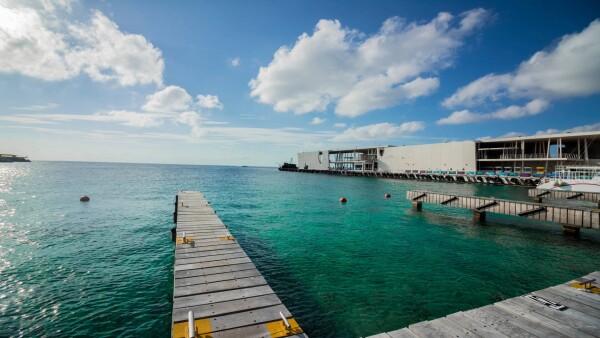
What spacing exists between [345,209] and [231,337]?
24767 millimetres

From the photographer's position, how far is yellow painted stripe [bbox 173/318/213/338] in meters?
5.07

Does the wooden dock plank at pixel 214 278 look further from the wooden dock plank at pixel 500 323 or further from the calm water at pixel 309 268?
the wooden dock plank at pixel 500 323

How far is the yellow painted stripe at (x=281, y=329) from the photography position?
5.19 metres

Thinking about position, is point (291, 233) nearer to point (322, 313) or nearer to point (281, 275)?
point (281, 275)

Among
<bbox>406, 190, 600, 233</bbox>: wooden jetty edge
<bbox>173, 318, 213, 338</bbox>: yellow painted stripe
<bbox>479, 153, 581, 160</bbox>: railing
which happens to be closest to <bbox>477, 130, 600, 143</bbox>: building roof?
<bbox>479, 153, 581, 160</bbox>: railing

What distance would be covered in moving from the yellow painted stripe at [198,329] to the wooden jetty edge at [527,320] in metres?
3.29

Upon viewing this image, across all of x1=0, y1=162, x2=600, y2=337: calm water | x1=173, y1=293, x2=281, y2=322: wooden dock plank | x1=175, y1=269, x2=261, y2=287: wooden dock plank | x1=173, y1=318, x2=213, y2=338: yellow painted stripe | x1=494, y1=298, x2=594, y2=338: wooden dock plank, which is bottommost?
x1=0, y1=162, x2=600, y2=337: calm water

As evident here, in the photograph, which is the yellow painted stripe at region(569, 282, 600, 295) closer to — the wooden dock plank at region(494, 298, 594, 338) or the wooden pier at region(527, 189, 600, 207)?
the wooden dock plank at region(494, 298, 594, 338)

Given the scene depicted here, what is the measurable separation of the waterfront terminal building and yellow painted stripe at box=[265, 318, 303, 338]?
73.8m

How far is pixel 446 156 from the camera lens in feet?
252

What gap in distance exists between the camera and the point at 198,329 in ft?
17.3

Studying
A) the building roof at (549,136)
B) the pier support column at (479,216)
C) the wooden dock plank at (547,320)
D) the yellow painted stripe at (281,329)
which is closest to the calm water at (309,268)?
the pier support column at (479,216)

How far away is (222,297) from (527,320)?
23.2ft

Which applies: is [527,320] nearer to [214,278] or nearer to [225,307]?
[225,307]
